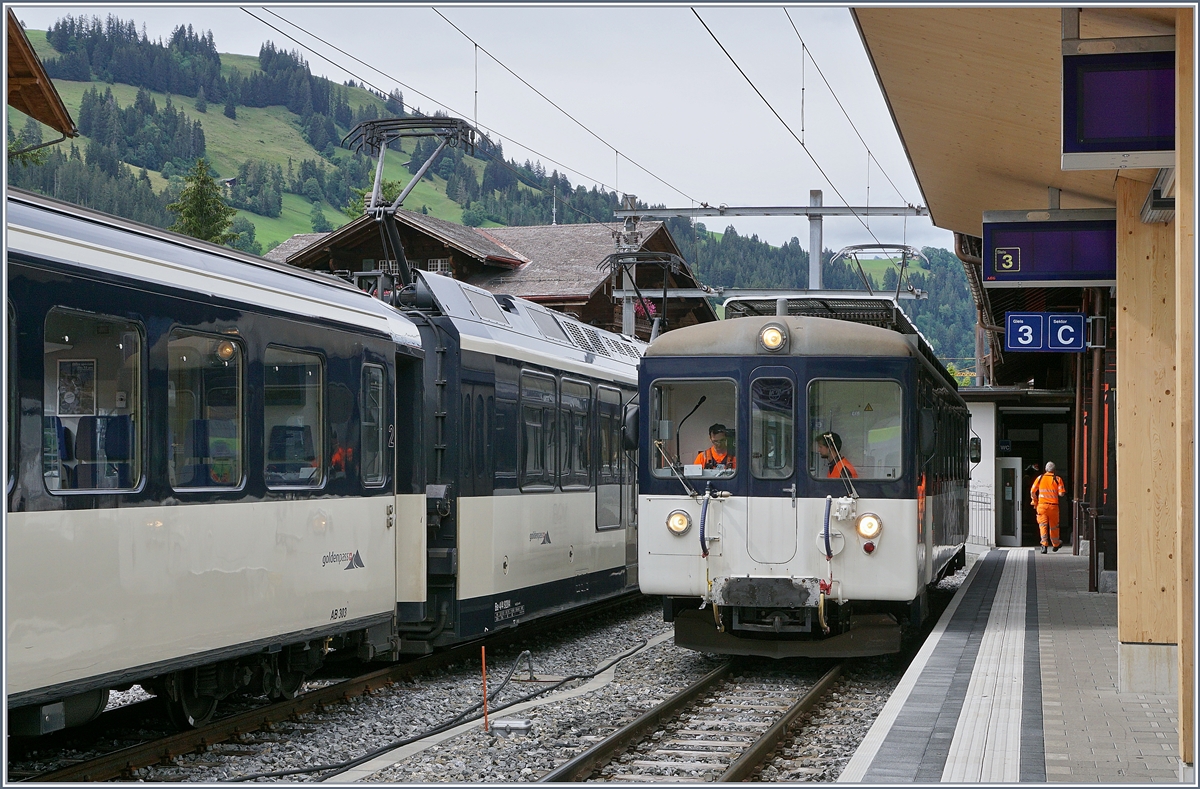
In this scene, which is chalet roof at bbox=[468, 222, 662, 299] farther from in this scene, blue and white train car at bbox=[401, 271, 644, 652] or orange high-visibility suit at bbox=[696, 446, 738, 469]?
orange high-visibility suit at bbox=[696, 446, 738, 469]

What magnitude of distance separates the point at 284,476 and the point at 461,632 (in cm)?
277

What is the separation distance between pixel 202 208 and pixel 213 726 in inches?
1542

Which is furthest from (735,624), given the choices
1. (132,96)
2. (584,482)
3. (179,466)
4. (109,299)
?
(132,96)

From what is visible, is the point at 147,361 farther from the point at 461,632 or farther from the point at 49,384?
the point at 461,632

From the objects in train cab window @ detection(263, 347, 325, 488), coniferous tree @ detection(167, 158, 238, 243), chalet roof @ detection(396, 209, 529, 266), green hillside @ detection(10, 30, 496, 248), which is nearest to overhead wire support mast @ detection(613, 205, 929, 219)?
chalet roof @ detection(396, 209, 529, 266)

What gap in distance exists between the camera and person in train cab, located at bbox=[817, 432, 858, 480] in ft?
35.3

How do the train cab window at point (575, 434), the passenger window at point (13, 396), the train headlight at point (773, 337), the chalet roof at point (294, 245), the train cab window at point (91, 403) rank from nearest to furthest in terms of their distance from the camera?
the passenger window at point (13, 396) < the train cab window at point (91, 403) < the train headlight at point (773, 337) < the train cab window at point (575, 434) < the chalet roof at point (294, 245)

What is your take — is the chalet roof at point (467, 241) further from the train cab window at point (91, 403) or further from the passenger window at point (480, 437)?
the train cab window at point (91, 403)

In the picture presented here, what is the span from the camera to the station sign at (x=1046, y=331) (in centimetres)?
1193

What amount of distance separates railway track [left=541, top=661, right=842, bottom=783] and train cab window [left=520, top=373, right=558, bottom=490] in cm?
249

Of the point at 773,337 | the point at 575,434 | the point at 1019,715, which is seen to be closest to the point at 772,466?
the point at 773,337

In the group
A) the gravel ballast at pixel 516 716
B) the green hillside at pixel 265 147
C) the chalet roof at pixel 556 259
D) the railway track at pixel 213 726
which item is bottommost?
the gravel ballast at pixel 516 716

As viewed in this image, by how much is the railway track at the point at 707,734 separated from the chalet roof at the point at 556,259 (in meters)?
22.9

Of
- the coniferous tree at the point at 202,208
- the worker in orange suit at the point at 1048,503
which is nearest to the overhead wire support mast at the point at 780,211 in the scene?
the worker in orange suit at the point at 1048,503
